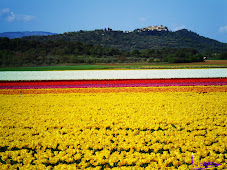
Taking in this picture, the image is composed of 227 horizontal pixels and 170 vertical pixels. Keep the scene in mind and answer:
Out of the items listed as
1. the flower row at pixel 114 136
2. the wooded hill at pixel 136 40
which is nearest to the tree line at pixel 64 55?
the wooded hill at pixel 136 40

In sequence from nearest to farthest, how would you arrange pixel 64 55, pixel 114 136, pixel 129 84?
pixel 114 136, pixel 129 84, pixel 64 55

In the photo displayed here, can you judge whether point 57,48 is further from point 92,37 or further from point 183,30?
point 183,30

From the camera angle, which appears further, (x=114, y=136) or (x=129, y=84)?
(x=129, y=84)

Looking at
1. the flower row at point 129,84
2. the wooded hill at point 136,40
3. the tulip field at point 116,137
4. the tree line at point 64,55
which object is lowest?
the tulip field at point 116,137

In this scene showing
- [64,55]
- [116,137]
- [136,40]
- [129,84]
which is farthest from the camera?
[136,40]

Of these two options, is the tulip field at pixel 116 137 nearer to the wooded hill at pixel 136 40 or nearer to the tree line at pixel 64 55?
the tree line at pixel 64 55

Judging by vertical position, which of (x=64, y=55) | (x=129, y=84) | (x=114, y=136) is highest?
(x=64, y=55)

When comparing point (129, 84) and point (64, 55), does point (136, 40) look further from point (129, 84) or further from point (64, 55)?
point (129, 84)

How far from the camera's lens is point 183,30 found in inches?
6412

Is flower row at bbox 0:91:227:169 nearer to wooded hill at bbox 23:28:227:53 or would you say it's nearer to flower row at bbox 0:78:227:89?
flower row at bbox 0:78:227:89

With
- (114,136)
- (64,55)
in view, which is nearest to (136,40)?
(64,55)

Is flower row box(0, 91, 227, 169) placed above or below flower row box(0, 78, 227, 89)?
below

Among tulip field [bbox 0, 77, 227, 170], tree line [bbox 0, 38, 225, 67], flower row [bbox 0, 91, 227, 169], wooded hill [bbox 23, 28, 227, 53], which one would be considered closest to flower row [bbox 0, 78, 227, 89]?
flower row [bbox 0, 91, 227, 169]

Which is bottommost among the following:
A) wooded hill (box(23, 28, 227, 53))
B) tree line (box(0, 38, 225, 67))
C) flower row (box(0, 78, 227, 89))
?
flower row (box(0, 78, 227, 89))
